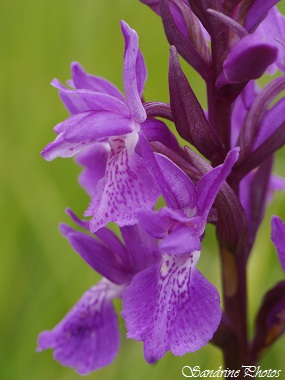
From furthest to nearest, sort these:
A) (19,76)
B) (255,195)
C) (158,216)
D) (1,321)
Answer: (19,76)
(1,321)
(255,195)
(158,216)

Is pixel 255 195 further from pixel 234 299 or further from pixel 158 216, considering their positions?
pixel 158 216

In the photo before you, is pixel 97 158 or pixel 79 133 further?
pixel 97 158

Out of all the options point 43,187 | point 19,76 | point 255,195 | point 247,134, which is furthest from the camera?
point 19,76

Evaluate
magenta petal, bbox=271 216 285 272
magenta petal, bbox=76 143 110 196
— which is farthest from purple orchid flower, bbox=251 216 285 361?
magenta petal, bbox=76 143 110 196

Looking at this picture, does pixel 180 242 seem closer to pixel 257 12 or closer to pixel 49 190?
pixel 257 12

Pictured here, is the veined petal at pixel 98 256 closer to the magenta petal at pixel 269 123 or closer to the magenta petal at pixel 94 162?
the magenta petal at pixel 94 162

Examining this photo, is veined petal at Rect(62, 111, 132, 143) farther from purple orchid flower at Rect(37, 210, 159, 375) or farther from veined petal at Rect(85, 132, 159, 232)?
purple orchid flower at Rect(37, 210, 159, 375)

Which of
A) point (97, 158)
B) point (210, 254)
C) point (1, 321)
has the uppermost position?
point (97, 158)

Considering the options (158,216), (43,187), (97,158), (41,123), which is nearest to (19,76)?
(41,123)
